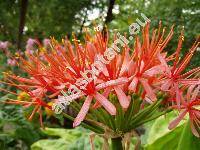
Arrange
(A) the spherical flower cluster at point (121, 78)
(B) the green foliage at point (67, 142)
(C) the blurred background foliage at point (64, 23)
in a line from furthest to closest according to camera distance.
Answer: (C) the blurred background foliage at point (64, 23) < (B) the green foliage at point (67, 142) < (A) the spherical flower cluster at point (121, 78)

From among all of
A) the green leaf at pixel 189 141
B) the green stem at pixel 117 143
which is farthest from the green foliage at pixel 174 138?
the green stem at pixel 117 143

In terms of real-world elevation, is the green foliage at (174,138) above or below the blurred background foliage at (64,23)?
below

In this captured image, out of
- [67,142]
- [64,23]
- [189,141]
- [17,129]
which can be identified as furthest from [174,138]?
[64,23]

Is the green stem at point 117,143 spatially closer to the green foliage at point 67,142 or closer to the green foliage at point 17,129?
the green foliage at point 67,142

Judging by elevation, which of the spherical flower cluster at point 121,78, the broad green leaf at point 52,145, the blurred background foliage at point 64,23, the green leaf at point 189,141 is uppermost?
the blurred background foliage at point 64,23

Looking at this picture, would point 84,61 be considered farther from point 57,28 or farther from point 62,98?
point 57,28

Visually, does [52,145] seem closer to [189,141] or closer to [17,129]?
[17,129]

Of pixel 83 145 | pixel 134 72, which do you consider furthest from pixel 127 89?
pixel 83 145

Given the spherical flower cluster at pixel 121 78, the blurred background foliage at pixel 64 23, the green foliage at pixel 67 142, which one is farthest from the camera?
the blurred background foliage at pixel 64 23

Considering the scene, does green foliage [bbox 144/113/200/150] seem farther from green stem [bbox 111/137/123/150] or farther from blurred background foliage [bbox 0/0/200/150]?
green stem [bbox 111/137/123/150]
